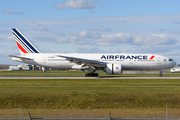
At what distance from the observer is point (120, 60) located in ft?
156

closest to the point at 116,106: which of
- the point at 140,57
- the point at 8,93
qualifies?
the point at 8,93

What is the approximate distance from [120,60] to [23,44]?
72.0 ft

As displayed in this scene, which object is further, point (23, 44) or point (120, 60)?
point (23, 44)

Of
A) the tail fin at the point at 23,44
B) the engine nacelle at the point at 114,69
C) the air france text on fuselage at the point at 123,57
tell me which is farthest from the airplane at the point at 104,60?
the tail fin at the point at 23,44

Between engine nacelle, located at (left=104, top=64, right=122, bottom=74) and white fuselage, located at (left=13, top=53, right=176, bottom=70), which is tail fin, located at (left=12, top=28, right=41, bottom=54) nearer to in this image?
white fuselage, located at (left=13, top=53, right=176, bottom=70)

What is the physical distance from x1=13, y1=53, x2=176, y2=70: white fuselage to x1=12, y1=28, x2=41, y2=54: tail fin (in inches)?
85.9

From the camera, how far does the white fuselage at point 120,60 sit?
4766 centimetres

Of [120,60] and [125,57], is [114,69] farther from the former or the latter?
[125,57]

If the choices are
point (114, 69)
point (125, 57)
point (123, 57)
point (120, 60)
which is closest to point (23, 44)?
point (114, 69)

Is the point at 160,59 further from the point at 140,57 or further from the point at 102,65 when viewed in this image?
the point at 102,65

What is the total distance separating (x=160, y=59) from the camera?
48344mm

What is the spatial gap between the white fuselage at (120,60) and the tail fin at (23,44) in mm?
2181

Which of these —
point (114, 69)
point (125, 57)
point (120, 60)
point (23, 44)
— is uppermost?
point (23, 44)

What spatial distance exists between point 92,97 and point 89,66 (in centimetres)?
2327
